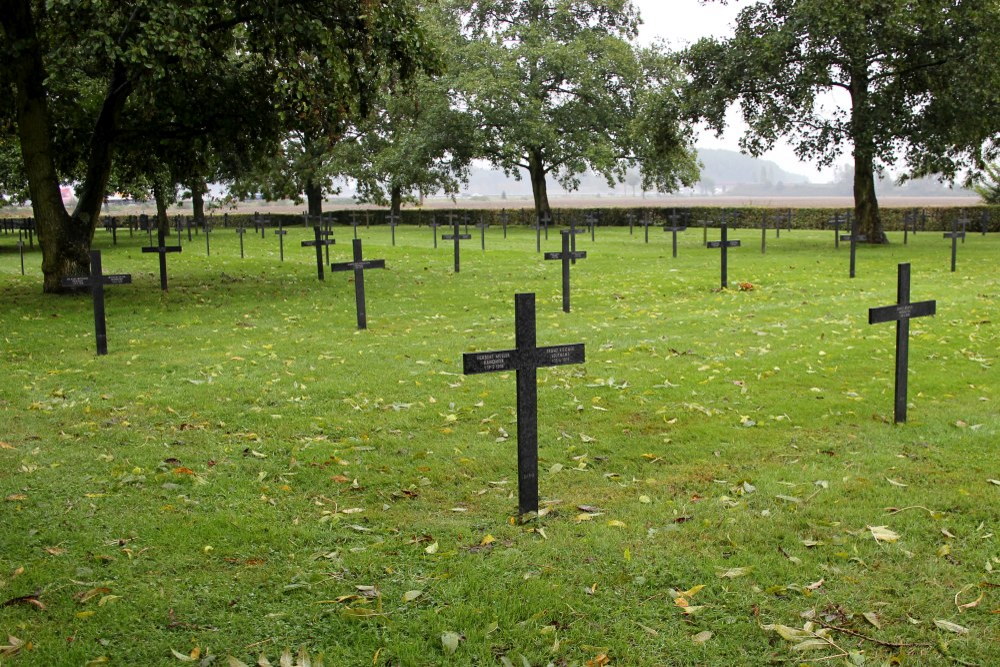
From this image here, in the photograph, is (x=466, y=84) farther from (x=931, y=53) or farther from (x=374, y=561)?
(x=374, y=561)

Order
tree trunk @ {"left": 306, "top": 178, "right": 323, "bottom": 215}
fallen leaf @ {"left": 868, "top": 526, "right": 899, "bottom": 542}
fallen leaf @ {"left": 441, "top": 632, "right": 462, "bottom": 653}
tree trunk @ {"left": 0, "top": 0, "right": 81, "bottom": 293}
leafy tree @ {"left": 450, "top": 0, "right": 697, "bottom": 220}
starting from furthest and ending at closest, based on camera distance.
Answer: tree trunk @ {"left": 306, "top": 178, "right": 323, "bottom": 215} → leafy tree @ {"left": 450, "top": 0, "right": 697, "bottom": 220} → tree trunk @ {"left": 0, "top": 0, "right": 81, "bottom": 293} → fallen leaf @ {"left": 868, "top": 526, "right": 899, "bottom": 542} → fallen leaf @ {"left": 441, "top": 632, "right": 462, "bottom": 653}

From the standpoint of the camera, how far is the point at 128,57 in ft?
47.1

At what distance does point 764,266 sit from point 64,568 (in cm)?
2017

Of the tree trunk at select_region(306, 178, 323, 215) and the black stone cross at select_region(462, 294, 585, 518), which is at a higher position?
the tree trunk at select_region(306, 178, 323, 215)

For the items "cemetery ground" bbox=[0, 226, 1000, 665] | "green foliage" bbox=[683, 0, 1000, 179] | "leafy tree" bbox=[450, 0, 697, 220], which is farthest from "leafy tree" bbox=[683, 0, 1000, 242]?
"cemetery ground" bbox=[0, 226, 1000, 665]

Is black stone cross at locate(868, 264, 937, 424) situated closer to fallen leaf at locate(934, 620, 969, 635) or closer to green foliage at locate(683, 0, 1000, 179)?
fallen leaf at locate(934, 620, 969, 635)

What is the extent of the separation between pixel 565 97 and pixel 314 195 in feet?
50.4

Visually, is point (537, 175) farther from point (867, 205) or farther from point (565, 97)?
point (867, 205)

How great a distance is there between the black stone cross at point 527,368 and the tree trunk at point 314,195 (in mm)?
43858

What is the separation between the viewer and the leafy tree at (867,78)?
2494 centimetres

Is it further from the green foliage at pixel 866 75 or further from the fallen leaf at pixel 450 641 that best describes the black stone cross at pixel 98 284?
the green foliage at pixel 866 75

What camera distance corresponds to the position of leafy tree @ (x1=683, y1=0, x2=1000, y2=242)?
982 inches

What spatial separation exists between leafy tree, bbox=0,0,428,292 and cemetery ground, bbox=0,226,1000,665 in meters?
4.71

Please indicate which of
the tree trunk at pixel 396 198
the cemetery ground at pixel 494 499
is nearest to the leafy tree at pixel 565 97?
the tree trunk at pixel 396 198
